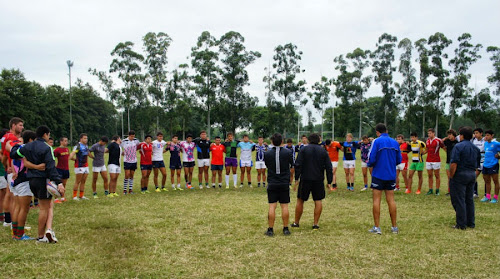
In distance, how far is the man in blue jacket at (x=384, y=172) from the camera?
6973 millimetres

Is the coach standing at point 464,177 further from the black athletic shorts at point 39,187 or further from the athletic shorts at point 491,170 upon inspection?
the black athletic shorts at point 39,187

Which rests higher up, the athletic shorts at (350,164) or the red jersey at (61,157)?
the red jersey at (61,157)

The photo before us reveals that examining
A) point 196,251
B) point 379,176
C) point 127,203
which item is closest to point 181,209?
point 127,203

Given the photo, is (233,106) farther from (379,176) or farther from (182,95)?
(379,176)

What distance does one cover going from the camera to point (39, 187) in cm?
630

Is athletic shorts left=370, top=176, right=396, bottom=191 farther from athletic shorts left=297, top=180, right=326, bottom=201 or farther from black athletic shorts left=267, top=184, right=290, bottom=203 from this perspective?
black athletic shorts left=267, top=184, right=290, bottom=203

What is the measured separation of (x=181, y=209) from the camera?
9.55 m

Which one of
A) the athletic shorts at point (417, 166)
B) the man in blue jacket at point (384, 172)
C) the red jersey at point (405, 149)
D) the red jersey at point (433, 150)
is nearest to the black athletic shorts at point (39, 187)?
the man in blue jacket at point (384, 172)

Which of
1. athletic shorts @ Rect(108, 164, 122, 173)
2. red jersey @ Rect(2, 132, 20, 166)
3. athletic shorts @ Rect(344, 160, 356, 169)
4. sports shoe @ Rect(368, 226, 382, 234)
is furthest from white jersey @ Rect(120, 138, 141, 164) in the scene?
sports shoe @ Rect(368, 226, 382, 234)

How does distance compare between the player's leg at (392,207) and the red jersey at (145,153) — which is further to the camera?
the red jersey at (145,153)

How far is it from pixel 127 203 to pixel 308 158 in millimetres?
6293

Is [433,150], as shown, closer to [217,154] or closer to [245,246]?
[217,154]

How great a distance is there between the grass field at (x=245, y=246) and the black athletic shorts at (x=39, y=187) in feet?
3.00

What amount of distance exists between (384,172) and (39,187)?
6.85 metres
